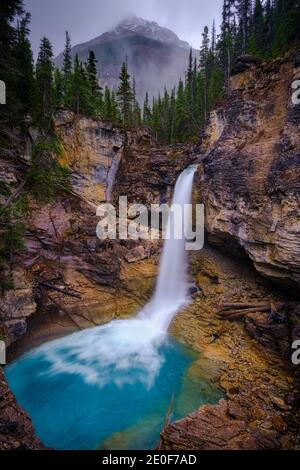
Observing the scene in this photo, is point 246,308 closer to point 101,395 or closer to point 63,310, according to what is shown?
point 101,395

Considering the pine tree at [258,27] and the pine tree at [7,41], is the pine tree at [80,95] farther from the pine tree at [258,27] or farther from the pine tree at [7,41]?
the pine tree at [258,27]

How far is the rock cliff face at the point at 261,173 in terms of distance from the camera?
1125cm

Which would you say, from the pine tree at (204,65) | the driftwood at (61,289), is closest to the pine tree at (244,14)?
the pine tree at (204,65)

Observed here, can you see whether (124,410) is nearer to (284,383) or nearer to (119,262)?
(284,383)

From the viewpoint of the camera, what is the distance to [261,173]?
12742 mm

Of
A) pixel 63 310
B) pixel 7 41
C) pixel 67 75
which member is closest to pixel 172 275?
pixel 63 310

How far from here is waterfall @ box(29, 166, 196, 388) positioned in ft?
39.0

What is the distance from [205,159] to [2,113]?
40.0ft

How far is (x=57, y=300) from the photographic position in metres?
15.0

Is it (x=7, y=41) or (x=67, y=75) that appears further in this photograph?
(x=67, y=75)

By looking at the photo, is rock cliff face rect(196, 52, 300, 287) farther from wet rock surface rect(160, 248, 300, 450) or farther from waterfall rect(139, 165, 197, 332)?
waterfall rect(139, 165, 197, 332)

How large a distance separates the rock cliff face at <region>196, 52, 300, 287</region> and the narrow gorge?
0.06 m

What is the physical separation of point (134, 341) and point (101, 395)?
153 inches

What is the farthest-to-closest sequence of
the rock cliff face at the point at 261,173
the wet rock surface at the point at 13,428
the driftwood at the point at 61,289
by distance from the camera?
the driftwood at the point at 61,289 < the rock cliff face at the point at 261,173 < the wet rock surface at the point at 13,428
